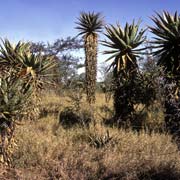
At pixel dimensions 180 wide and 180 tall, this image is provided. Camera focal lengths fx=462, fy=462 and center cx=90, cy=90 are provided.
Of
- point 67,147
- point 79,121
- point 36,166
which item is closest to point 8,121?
point 36,166

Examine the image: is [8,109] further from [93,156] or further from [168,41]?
[168,41]

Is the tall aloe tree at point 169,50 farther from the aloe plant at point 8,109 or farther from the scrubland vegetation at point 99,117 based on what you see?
the aloe plant at point 8,109

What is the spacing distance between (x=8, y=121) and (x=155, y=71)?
21.3ft

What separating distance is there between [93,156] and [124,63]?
6184mm

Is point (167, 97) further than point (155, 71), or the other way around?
point (155, 71)

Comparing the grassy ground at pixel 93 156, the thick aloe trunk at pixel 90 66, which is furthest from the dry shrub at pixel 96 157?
the thick aloe trunk at pixel 90 66

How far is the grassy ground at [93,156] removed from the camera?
30.4 ft

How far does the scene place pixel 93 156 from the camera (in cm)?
1047

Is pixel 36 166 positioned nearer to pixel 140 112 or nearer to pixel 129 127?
pixel 129 127

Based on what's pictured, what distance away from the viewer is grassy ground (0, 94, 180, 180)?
9.26m

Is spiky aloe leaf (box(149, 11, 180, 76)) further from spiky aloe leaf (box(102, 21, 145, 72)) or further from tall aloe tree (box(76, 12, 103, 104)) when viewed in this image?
tall aloe tree (box(76, 12, 103, 104))

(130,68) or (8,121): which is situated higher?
(130,68)

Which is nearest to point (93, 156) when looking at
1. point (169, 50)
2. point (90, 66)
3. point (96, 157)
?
point (96, 157)

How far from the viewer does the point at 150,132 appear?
13750 mm
